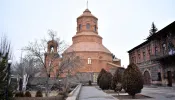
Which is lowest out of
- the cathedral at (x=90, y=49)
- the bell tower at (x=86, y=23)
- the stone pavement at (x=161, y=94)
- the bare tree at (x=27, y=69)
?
the stone pavement at (x=161, y=94)

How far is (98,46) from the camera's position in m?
51.2

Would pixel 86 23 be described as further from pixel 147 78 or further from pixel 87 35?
pixel 147 78

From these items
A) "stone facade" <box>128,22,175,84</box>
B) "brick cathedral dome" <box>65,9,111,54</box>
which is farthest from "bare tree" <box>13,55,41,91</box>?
"stone facade" <box>128,22,175,84</box>

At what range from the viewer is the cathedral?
156 feet

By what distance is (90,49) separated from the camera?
49.1 m

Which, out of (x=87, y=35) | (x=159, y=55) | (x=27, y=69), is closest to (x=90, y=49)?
(x=87, y=35)

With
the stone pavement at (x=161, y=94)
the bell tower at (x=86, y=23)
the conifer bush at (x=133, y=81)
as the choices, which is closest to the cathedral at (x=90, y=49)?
the bell tower at (x=86, y=23)

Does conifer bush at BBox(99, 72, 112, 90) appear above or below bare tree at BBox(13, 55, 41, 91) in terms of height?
below

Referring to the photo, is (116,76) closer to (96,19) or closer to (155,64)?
(155,64)

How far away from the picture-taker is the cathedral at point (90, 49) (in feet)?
156

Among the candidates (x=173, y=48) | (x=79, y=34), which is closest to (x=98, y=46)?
(x=79, y=34)

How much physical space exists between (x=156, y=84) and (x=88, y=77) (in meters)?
20.0

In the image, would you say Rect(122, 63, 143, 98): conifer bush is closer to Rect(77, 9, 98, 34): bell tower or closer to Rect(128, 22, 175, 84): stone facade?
Rect(128, 22, 175, 84): stone facade

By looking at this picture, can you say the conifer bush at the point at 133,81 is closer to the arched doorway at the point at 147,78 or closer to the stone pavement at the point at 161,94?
the stone pavement at the point at 161,94
